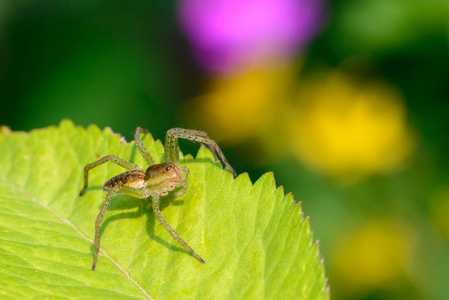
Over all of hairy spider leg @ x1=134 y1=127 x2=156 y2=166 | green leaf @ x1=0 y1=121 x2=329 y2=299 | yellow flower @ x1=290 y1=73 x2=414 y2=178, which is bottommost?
green leaf @ x1=0 y1=121 x2=329 y2=299

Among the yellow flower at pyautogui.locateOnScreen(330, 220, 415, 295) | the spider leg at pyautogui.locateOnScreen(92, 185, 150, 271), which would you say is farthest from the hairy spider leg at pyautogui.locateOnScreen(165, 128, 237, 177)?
the yellow flower at pyautogui.locateOnScreen(330, 220, 415, 295)

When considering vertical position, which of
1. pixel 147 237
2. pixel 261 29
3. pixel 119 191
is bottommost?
pixel 147 237

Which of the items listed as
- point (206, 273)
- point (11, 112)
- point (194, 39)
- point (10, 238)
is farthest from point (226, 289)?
point (11, 112)

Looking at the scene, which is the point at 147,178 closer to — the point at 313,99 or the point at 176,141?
the point at 176,141

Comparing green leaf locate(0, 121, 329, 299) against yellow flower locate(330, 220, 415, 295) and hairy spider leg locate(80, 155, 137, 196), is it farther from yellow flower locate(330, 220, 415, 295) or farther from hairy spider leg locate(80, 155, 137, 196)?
yellow flower locate(330, 220, 415, 295)

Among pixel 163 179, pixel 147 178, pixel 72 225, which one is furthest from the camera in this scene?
pixel 147 178

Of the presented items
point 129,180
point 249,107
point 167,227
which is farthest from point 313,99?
point 167,227
